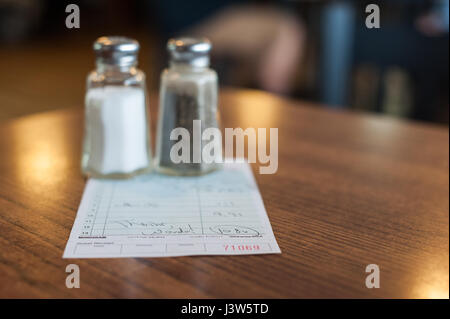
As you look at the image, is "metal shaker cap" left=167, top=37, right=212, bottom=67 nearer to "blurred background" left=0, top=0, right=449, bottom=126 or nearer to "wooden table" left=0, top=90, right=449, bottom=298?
"wooden table" left=0, top=90, right=449, bottom=298

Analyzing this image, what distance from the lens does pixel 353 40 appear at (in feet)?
6.48

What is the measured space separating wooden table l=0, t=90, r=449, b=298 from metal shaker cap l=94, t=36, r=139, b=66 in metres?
0.15

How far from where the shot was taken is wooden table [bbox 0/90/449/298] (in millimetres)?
414

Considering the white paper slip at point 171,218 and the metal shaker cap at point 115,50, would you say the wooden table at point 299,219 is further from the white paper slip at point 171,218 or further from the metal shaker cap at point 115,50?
the metal shaker cap at point 115,50

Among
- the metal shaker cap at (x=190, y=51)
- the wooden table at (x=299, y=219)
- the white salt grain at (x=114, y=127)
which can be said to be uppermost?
the metal shaker cap at (x=190, y=51)

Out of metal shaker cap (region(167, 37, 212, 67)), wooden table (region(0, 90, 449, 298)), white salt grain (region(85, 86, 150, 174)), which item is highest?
metal shaker cap (region(167, 37, 212, 67))

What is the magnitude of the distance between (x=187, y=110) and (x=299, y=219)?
19 centimetres

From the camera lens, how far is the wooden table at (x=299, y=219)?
0.41m

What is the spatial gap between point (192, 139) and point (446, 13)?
141 cm

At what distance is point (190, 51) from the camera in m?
0.61

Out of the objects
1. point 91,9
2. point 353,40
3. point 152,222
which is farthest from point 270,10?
point 91,9

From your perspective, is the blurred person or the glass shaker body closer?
the glass shaker body

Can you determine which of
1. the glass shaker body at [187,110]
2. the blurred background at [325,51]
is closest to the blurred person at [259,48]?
the blurred background at [325,51]

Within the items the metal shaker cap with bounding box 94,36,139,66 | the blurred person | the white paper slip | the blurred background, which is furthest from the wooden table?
the blurred person
